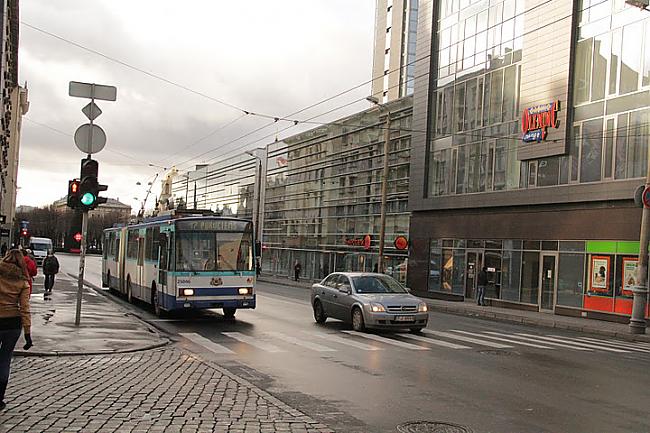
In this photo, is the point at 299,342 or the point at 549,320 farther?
the point at 549,320

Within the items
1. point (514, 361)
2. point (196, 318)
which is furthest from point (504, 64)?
point (514, 361)

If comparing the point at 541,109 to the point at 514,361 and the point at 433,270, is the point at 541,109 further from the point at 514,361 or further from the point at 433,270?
the point at 514,361

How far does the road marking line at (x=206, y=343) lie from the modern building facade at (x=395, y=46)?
207ft

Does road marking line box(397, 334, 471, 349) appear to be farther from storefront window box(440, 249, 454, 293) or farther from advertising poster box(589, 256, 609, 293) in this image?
storefront window box(440, 249, 454, 293)

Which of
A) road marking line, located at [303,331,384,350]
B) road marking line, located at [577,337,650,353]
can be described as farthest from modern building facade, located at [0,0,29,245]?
road marking line, located at [577,337,650,353]

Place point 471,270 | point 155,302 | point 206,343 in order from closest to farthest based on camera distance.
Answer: point 206,343
point 155,302
point 471,270

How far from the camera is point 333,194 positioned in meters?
56.3

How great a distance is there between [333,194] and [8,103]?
36.7 meters

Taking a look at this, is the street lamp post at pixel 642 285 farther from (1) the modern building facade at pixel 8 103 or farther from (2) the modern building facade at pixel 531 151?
(1) the modern building facade at pixel 8 103

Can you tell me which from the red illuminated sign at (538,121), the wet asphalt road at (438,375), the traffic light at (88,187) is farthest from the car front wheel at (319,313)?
the red illuminated sign at (538,121)

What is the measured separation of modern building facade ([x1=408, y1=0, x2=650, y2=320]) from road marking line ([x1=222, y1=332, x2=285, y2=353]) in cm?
1577

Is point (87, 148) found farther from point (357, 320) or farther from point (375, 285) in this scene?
point (375, 285)

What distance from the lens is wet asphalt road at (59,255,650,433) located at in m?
8.12

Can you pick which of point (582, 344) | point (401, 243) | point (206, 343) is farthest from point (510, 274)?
point (206, 343)
